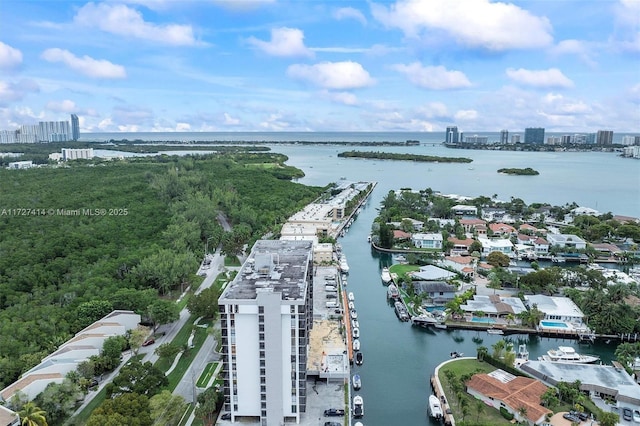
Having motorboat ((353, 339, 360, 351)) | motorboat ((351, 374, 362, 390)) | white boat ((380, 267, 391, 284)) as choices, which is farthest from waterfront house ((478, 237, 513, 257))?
motorboat ((351, 374, 362, 390))

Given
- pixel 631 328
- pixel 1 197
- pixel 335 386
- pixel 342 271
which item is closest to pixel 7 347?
pixel 335 386

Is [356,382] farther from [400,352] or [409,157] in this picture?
[409,157]

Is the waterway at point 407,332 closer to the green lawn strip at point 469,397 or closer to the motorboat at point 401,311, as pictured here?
the motorboat at point 401,311

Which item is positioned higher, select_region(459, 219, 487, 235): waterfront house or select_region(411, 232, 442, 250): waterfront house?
select_region(459, 219, 487, 235): waterfront house

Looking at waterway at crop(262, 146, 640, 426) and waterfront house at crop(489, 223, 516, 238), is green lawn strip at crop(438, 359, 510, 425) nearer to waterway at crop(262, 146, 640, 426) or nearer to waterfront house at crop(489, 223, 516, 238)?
waterway at crop(262, 146, 640, 426)

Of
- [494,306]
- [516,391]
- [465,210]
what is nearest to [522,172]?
[465,210]

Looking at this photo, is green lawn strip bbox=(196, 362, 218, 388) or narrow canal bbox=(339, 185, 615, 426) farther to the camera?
green lawn strip bbox=(196, 362, 218, 388)

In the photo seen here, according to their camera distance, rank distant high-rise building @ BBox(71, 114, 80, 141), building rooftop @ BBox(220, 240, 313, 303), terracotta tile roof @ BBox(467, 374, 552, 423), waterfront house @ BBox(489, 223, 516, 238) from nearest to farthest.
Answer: building rooftop @ BBox(220, 240, 313, 303) < terracotta tile roof @ BBox(467, 374, 552, 423) < waterfront house @ BBox(489, 223, 516, 238) < distant high-rise building @ BBox(71, 114, 80, 141)
